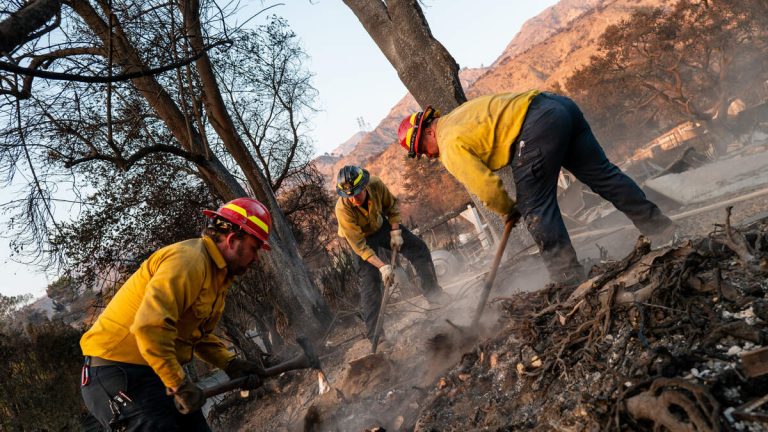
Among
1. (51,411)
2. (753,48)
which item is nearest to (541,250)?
(51,411)

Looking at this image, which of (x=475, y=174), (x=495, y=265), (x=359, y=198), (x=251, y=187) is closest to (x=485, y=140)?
(x=475, y=174)

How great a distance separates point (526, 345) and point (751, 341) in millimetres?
1213

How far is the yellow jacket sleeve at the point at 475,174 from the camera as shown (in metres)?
3.13

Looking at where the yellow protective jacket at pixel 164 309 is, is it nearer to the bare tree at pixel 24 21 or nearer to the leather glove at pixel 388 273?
the bare tree at pixel 24 21

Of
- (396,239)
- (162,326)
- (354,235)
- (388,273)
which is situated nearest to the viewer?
(162,326)

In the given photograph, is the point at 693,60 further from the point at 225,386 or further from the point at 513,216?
the point at 225,386

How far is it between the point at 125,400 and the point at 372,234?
11.1 feet

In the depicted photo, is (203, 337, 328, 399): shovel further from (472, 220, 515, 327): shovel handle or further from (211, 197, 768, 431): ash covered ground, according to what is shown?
(472, 220, 515, 327): shovel handle

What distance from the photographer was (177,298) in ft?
7.72

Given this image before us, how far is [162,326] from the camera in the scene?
2242 millimetres

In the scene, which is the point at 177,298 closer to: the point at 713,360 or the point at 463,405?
the point at 463,405

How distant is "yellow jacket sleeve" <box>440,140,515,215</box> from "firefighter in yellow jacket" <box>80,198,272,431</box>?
1382 millimetres

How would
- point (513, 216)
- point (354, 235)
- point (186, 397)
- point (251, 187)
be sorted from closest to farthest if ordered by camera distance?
point (186, 397)
point (513, 216)
point (354, 235)
point (251, 187)

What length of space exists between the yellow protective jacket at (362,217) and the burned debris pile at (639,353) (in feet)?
7.21
